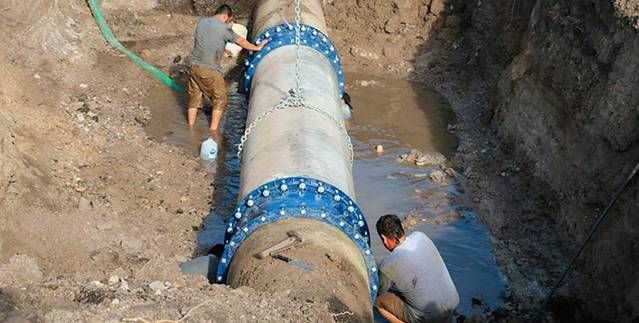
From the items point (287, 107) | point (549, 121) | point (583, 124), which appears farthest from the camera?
point (549, 121)

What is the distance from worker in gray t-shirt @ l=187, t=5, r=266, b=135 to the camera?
9.70m

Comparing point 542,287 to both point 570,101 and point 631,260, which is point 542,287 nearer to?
point 631,260

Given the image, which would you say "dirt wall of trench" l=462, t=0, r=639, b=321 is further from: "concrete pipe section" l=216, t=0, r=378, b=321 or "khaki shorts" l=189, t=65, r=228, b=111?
"khaki shorts" l=189, t=65, r=228, b=111

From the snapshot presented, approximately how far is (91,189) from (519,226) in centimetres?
479

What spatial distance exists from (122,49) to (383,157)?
4.86 metres

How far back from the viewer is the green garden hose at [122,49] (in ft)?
36.5

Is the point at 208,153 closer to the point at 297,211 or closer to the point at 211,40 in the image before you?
the point at 211,40

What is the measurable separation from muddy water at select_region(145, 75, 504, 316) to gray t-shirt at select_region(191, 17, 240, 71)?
959 millimetres

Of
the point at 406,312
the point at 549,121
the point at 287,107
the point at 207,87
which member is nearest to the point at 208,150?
the point at 207,87

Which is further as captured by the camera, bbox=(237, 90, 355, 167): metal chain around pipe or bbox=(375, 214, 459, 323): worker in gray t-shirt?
bbox=(237, 90, 355, 167): metal chain around pipe

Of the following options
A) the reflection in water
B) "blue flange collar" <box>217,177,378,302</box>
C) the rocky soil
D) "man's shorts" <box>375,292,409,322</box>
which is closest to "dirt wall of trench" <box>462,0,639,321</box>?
the reflection in water

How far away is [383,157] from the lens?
31.7 feet

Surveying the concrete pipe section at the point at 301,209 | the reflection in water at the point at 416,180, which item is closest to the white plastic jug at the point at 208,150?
the concrete pipe section at the point at 301,209

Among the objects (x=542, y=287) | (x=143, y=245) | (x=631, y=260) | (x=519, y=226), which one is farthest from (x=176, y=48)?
(x=631, y=260)
